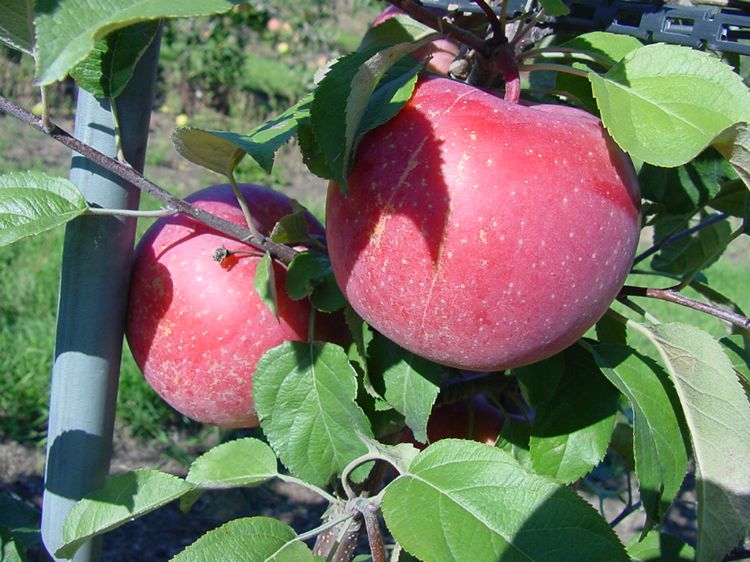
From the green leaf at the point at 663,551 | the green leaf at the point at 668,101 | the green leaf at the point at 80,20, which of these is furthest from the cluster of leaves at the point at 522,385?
the green leaf at the point at 663,551

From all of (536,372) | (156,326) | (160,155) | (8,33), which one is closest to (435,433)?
(536,372)

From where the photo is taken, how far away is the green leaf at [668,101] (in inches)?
22.9

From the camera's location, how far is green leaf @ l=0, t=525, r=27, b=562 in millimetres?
812

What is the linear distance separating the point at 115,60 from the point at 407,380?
39 cm

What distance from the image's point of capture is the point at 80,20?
0.39m

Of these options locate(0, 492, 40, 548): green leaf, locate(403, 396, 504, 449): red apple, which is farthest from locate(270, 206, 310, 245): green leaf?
locate(0, 492, 40, 548): green leaf

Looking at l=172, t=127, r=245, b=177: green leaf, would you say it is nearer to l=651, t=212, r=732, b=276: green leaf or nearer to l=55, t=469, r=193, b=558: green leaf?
l=55, t=469, r=193, b=558: green leaf

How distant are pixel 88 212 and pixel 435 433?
55cm

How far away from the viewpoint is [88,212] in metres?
0.73

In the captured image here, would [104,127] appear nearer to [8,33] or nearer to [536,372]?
[8,33]

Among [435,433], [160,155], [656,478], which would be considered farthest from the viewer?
[160,155]

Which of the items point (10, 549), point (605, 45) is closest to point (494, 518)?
point (605, 45)

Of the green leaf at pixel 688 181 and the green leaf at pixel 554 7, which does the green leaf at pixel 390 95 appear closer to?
the green leaf at pixel 554 7

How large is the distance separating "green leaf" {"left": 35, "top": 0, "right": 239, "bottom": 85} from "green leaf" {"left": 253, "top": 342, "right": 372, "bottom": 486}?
0.44 metres
